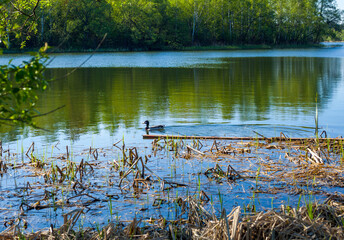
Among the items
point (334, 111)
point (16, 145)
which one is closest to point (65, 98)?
point (16, 145)

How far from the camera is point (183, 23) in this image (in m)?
95.9

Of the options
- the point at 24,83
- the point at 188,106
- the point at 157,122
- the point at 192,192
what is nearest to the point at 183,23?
the point at 188,106

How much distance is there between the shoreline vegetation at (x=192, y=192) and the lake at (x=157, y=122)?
6cm

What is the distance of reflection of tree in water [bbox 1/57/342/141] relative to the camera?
16.4m

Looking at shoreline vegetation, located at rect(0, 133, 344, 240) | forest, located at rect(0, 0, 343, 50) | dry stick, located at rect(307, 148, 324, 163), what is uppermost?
forest, located at rect(0, 0, 343, 50)

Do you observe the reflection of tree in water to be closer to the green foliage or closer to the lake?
the lake

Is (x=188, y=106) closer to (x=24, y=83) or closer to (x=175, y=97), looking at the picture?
(x=175, y=97)

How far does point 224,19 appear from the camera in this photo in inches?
4016

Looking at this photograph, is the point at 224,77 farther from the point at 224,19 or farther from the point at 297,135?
the point at 224,19

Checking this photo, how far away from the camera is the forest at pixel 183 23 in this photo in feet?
264

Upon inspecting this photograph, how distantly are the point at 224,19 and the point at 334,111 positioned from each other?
8788 centimetres

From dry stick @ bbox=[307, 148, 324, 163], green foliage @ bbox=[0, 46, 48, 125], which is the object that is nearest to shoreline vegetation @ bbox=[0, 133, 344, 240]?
dry stick @ bbox=[307, 148, 324, 163]

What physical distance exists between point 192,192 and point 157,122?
829 centimetres

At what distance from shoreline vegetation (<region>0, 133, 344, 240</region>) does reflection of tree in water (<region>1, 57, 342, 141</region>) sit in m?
4.32
